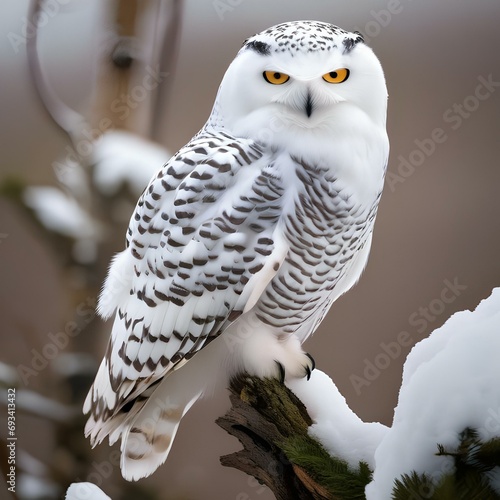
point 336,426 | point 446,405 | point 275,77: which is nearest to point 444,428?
point 446,405

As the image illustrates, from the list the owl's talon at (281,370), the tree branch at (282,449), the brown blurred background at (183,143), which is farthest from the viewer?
the brown blurred background at (183,143)

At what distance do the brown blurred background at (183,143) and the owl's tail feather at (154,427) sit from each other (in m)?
0.37

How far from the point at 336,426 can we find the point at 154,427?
38cm

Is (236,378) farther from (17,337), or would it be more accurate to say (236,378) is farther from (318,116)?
(17,337)

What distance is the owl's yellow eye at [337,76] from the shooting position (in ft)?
3.14

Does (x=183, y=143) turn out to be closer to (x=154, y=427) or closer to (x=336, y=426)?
(x=154, y=427)

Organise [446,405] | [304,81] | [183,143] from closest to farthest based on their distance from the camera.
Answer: [446,405] < [304,81] < [183,143]

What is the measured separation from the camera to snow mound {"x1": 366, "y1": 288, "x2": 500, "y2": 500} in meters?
0.62

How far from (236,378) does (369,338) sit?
0.60m

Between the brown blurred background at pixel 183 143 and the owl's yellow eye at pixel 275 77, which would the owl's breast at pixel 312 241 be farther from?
the brown blurred background at pixel 183 143

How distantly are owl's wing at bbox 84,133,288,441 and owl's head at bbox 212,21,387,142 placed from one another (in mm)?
66

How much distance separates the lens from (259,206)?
3.11 feet

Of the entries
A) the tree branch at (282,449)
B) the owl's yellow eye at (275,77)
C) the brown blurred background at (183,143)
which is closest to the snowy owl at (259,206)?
the owl's yellow eye at (275,77)

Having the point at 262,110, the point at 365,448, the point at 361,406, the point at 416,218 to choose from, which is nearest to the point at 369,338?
the point at 361,406
